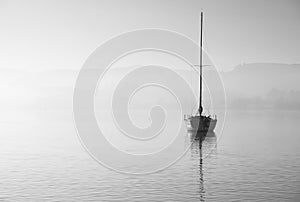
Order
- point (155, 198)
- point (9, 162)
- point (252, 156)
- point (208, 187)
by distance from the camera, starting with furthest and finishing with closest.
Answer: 1. point (252, 156)
2. point (9, 162)
3. point (208, 187)
4. point (155, 198)

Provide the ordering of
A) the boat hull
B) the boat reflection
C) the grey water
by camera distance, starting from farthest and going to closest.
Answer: the boat hull, the boat reflection, the grey water

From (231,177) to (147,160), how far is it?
18509 mm

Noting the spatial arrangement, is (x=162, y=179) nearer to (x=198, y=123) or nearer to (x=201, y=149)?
(x=201, y=149)

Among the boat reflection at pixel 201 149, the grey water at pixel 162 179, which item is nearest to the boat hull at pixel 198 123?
the boat reflection at pixel 201 149

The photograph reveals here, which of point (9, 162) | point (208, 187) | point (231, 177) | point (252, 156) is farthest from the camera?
point (252, 156)

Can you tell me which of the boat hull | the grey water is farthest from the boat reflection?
the boat hull

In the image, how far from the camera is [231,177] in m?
48.1

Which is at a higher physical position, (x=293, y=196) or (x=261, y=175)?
(x=261, y=175)

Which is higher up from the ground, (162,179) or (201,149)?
(201,149)

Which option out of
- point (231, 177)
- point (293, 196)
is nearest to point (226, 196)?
point (293, 196)

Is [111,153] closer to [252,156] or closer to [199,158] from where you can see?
[199,158]

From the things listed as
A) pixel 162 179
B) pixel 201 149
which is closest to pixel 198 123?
pixel 201 149

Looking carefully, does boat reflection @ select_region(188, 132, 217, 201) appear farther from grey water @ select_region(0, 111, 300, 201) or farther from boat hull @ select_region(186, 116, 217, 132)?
boat hull @ select_region(186, 116, 217, 132)

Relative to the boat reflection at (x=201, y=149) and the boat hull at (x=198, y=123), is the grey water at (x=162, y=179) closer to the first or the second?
the boat reflection at (x=201, y=149)
